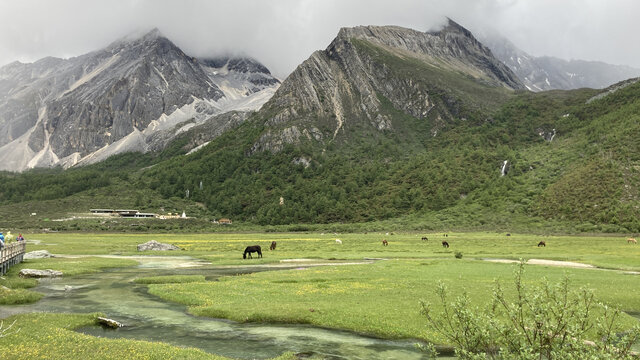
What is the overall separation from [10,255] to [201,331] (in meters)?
36.8

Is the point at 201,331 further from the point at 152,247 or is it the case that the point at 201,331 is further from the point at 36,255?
the point at 152,247

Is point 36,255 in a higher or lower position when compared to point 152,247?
higher

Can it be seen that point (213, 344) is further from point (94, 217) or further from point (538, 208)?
point (94, 217)

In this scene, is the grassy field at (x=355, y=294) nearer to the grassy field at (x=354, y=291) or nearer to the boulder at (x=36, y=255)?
the grassy field at (x=354, y=291)

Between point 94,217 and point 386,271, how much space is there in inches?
6878

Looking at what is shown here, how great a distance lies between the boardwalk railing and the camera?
42.8m

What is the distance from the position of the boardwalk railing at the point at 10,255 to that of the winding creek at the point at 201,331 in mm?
9961

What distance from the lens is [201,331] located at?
2444 centimetres

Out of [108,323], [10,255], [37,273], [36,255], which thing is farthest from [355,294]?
[36,255]

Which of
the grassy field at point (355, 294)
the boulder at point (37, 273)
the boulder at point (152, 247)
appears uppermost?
the grassy field at point (355, 294)

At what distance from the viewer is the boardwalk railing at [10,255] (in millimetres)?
42750

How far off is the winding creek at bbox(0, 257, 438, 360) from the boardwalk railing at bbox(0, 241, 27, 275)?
996 centimetres

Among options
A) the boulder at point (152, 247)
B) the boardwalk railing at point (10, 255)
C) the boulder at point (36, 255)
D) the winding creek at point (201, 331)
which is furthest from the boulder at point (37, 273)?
the boulder at point (152, 247)

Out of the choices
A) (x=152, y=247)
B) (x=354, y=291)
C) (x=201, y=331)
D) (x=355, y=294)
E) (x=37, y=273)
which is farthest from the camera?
(x=152, y=247)
